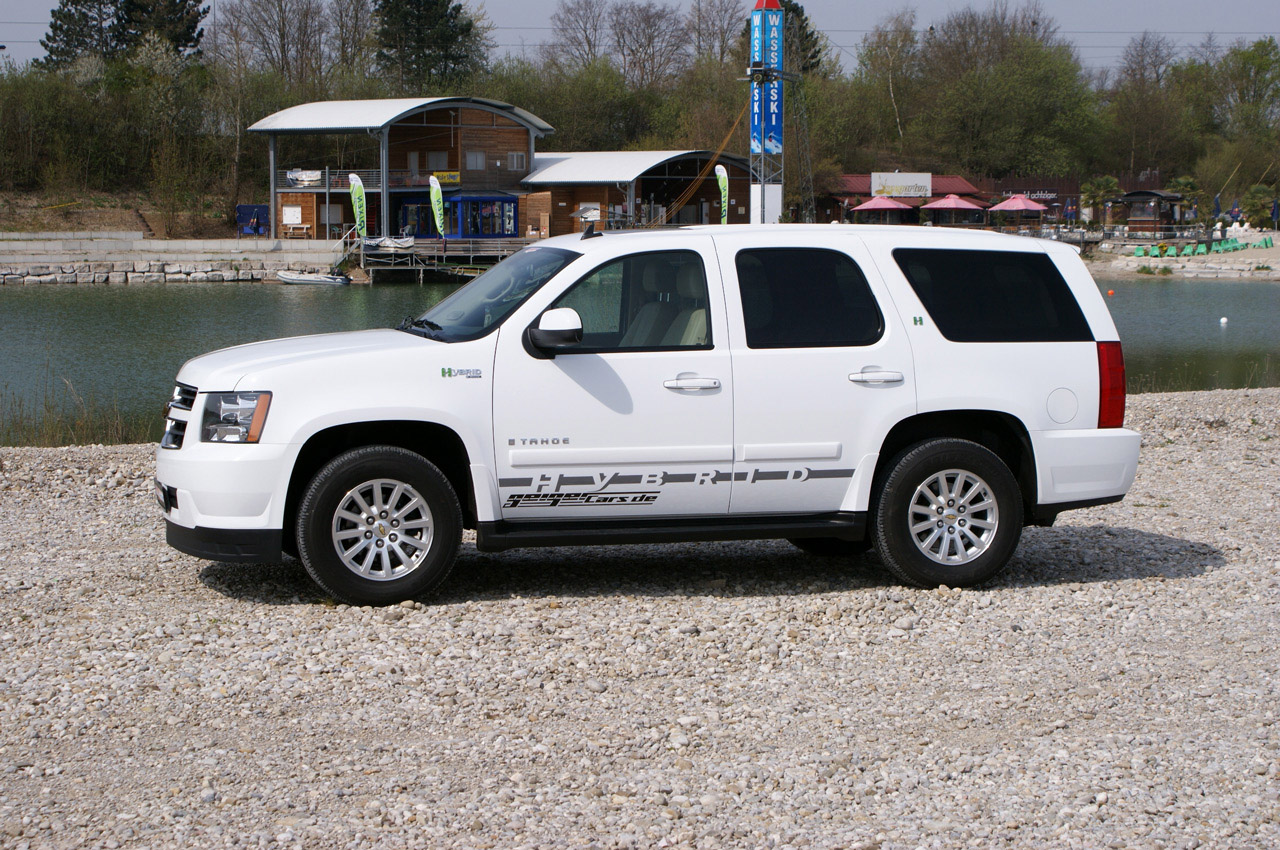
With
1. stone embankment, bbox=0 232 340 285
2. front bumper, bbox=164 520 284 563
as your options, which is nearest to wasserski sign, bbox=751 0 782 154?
stone embankment, bbox=0 232 340 285

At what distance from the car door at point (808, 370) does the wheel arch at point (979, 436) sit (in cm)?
21

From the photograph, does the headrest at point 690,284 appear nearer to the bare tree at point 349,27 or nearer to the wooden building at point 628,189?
the wooden building at point 628,189

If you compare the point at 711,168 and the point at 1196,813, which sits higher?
the point at 711,168

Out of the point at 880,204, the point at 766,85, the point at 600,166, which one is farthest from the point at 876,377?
the point at 880,204

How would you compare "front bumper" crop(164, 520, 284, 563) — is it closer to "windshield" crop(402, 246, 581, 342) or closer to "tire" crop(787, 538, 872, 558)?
"windshield" crop(402, 246, 581, 342)

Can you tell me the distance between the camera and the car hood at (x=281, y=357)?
5934 millimetres

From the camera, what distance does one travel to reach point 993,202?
84.9 m

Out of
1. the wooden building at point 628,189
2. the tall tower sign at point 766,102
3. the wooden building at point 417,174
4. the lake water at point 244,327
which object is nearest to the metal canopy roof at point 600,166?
the wooden building at point 628,189

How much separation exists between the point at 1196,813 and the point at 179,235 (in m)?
68.9

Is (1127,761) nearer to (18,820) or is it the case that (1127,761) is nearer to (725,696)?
(725,696)

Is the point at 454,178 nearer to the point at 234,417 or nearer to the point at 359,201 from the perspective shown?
the point at 359,201

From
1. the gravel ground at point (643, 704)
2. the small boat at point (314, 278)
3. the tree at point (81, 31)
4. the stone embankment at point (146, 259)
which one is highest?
the tree at point (81, 31)

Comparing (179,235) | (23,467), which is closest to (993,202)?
(179,235)

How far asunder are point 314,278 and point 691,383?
50.7 m
